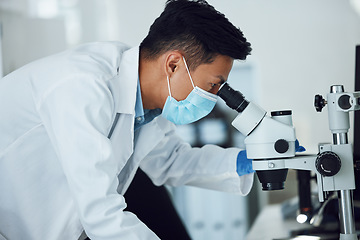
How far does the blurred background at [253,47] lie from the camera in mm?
3535

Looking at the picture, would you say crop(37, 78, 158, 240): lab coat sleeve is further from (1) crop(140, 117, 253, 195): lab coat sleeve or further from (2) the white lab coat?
(1) crop(140, 117, 253, 195): lab coat sleeve

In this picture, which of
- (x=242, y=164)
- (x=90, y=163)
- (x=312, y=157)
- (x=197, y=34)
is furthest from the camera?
(x=242, y=164)

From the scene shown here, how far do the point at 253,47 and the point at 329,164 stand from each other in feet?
8.76

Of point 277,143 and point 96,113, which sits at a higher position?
point 96,113

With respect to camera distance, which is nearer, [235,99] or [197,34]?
[235,99]

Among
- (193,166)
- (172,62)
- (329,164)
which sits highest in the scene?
(172,62)

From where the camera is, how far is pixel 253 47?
3652 millimetres

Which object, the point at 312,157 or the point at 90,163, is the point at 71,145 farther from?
the point at 312,157

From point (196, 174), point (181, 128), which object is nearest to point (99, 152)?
point (196, 174)

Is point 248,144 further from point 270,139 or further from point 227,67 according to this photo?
point 227,67

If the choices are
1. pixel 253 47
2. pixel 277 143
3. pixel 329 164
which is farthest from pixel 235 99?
pixel 253 47

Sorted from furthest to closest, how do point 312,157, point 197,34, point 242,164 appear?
point 242,164, point 197,34, point 312,157

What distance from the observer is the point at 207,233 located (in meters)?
3.77

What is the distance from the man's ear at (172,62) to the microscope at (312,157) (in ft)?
0.92
